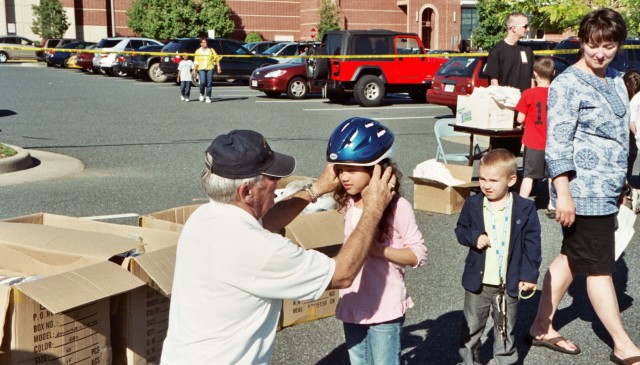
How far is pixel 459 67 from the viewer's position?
18.1 meters

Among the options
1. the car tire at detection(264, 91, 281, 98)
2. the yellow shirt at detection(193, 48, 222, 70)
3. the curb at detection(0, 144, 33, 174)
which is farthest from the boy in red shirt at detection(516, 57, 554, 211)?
the car tire at detection(264, 91, 281, 98)

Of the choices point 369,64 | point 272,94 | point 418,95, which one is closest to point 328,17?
point 272,94

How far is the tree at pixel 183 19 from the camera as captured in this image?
5744 cm

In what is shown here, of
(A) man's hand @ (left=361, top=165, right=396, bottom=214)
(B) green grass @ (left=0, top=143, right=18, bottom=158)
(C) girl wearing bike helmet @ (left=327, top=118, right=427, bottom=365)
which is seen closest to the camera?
(A) man's hand @ (left=361, top=165, right=396, bottom=214)

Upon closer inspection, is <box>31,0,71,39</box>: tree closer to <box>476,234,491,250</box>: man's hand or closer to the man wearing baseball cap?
<box>476,234,491,250</box>: man's hand

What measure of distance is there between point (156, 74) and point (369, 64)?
12509 millimetres

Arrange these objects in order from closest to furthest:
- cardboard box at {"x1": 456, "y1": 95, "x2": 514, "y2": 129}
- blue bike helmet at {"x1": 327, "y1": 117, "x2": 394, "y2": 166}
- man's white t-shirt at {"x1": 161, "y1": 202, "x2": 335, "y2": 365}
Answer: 1. man's white t-shirt at {"x1": 161, "y1": 202, "x2": 335, "y2": 365}
2. blue bike helmet at {"x1": 327, "y1": 117, "x2": 394, "y2": 166}
3. cardboard box at {"x1": 456, "y1": 95, "x2": 514, "y2": 129}

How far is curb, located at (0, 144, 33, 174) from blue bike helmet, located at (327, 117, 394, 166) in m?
8.46

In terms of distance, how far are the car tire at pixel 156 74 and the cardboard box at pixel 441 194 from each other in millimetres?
23683

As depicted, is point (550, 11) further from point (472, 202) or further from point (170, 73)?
point (170, 73)

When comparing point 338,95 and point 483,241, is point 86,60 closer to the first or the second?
point 338,95

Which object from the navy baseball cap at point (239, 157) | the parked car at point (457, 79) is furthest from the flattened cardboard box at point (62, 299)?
the parked car at point (457, 79)

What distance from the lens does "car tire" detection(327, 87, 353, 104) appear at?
69.4ft

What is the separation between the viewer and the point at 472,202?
4.30 meters
